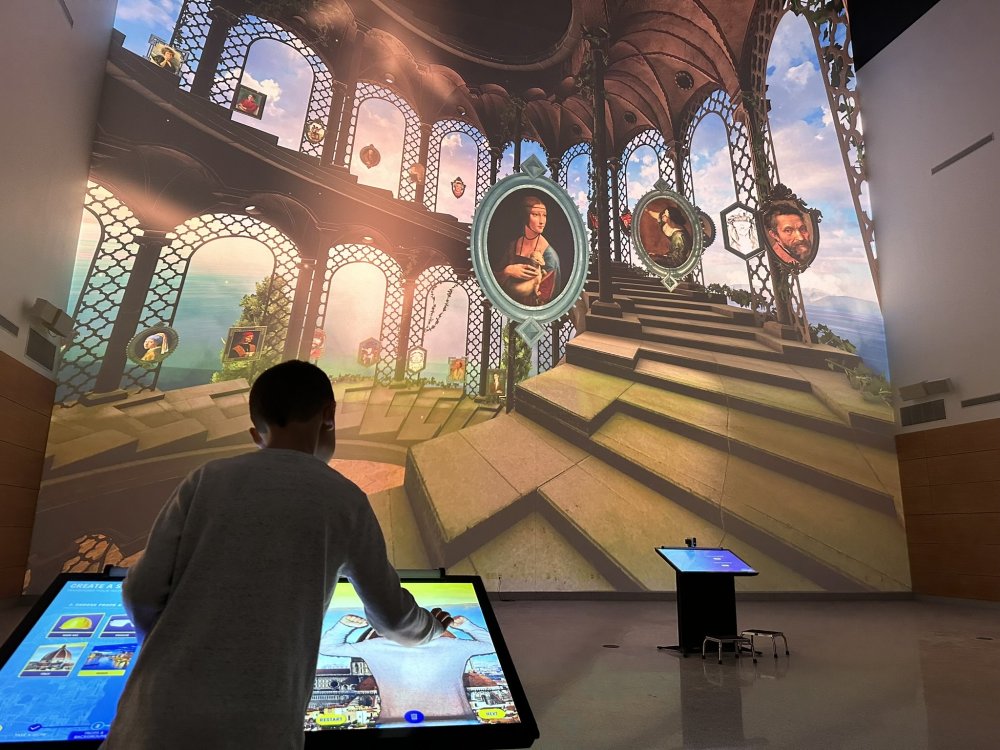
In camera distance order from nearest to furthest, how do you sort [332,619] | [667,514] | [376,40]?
[332,619] < [667,514] < [376,40]

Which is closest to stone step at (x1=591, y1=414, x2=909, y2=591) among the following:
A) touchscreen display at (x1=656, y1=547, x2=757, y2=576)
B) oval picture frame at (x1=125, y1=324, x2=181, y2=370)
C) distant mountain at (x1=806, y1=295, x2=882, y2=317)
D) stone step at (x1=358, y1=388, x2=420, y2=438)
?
stone step at (x1=358, y1=388, x2=420, y2=438)

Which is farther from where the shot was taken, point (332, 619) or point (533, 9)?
point (533, 9)

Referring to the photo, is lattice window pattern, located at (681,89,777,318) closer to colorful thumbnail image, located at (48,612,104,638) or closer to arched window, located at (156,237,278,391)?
arched window, located at (156,237,278,391)

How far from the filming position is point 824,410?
231 inches

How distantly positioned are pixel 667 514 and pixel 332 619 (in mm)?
4558

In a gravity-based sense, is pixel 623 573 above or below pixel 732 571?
below

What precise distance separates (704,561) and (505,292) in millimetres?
3639

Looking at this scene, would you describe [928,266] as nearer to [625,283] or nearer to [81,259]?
[625,283]

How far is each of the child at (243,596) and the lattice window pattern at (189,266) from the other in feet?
15.6

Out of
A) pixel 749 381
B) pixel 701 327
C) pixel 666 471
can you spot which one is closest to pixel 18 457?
pixel 666 471

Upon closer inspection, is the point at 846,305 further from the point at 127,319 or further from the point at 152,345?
the point at 127,319

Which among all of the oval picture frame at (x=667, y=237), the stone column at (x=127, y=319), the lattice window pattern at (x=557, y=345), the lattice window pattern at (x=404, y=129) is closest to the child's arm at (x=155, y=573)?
the stone column at (x=127, y=319)

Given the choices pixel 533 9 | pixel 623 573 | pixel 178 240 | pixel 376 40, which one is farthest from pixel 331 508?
pixel 533 9

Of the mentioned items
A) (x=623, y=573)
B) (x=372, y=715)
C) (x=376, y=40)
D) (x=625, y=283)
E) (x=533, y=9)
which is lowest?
(x=623, y=573)
